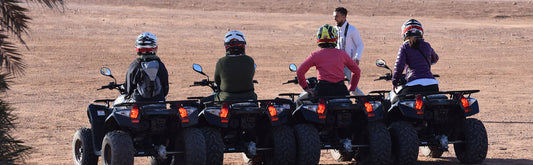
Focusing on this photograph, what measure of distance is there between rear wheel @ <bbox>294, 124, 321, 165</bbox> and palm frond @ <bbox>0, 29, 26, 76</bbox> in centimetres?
522

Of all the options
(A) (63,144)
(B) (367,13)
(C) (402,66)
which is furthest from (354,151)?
(B) (367,13)

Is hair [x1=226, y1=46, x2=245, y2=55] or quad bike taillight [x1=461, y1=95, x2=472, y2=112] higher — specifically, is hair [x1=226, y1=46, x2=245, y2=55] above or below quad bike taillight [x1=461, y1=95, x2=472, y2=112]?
above

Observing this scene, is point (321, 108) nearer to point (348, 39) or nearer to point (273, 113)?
point (273, 113)

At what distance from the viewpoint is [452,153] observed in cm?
1213

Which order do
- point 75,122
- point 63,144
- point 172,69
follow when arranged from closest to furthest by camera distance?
point 63,144 → point 75,122 → point 172,69

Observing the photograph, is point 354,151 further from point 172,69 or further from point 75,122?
point 172,69

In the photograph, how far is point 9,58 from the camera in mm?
4551

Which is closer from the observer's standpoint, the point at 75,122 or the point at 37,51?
the point at 75,122

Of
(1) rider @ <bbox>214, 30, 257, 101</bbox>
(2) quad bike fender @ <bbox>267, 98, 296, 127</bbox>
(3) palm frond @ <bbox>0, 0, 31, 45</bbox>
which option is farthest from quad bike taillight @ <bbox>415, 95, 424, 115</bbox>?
(3) palm frond @ <bbox>0, 0, 31, 45</bbox>

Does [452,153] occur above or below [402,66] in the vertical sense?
below

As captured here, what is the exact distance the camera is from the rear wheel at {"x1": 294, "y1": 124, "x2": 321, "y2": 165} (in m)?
9.46

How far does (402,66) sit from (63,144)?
539 centimetres

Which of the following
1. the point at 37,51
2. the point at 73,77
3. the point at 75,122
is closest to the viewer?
the point at 75,122

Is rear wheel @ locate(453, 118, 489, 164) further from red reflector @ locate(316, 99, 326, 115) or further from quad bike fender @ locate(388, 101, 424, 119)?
red reflector @ locate(316, 99, 326, 115)
